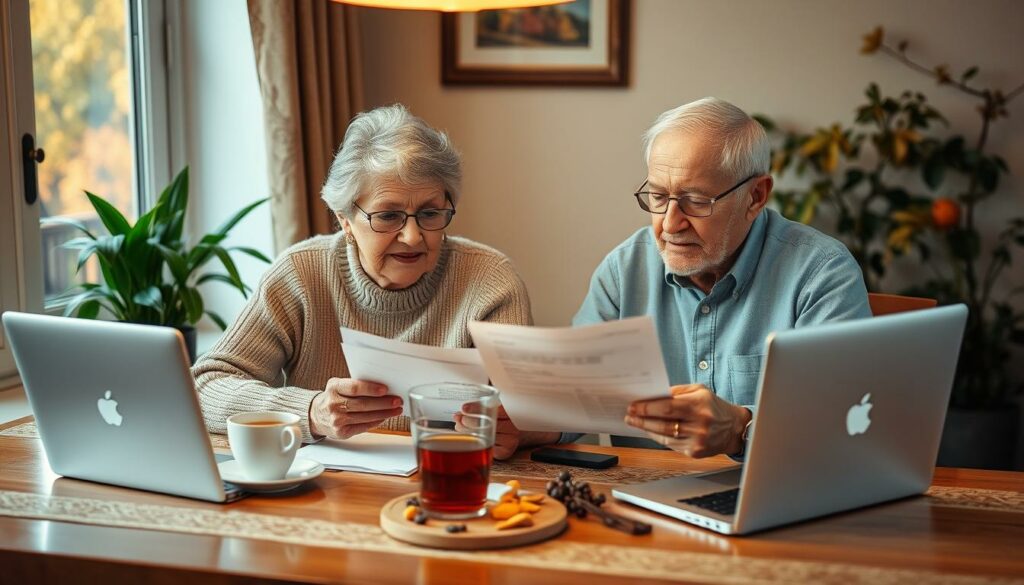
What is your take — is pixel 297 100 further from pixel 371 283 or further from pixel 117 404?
pixel 117 404

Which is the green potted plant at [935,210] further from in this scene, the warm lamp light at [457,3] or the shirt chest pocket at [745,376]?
the warm lamp light at [457,3]

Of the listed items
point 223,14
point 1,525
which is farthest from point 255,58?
point 1,525

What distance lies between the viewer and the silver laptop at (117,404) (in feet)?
4.70

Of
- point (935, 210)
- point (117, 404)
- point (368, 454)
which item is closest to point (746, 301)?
point (368, 454)

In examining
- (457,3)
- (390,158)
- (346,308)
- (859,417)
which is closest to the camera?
(859,417)

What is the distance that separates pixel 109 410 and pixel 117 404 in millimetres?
22

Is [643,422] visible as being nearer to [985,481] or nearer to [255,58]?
[985,481]

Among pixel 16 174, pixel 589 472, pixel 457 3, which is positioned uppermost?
pixel 457 3

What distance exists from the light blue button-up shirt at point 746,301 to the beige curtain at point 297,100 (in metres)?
1.29

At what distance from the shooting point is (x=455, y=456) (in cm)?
136

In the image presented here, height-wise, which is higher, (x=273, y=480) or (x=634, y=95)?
(x=634, y=95)

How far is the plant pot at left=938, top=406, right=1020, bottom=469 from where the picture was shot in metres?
3.35

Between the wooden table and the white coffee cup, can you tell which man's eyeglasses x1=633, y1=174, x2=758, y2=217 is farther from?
the white coffee cup

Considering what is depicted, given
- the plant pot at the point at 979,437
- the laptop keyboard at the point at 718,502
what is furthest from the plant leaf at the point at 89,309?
the plant pot at the point at 979,437
